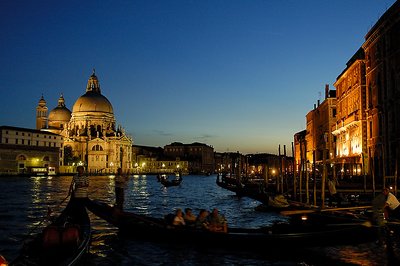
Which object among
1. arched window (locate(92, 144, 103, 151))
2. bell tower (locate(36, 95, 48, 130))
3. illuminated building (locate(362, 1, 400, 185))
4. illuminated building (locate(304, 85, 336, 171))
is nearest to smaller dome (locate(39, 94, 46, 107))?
bell tower (locate(36, 95, 48, 130))

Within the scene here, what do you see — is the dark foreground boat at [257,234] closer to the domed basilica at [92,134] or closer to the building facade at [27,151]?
the building facade at [27,151]

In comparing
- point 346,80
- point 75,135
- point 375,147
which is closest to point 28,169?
point 75,135

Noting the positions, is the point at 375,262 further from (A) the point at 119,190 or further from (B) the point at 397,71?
(B) the point at 397,71

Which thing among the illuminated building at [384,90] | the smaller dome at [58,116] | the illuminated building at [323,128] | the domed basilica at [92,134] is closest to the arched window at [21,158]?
the domed basilica at [92,134]

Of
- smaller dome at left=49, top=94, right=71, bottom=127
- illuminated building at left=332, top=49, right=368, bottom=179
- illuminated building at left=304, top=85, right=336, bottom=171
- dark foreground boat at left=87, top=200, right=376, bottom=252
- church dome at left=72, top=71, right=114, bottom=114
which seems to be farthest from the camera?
smaller dome at left=49, top=94, right=71, bottom=127

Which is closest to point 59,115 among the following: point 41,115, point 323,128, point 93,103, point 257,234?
point 41,115

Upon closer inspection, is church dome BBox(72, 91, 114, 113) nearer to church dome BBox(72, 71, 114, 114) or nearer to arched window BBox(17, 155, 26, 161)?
church dome BBox(72, 71, 114, 114)

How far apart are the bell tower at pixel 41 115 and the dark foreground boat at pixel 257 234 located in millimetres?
112157

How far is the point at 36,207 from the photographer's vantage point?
2328 centimetres

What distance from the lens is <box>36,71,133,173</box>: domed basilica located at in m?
107

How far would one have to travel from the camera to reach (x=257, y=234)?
36.7 ft

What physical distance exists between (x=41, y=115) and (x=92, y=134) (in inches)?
730

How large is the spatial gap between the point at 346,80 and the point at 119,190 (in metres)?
28.2

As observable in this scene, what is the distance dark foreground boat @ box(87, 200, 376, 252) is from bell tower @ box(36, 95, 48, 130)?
11216 centimetres
